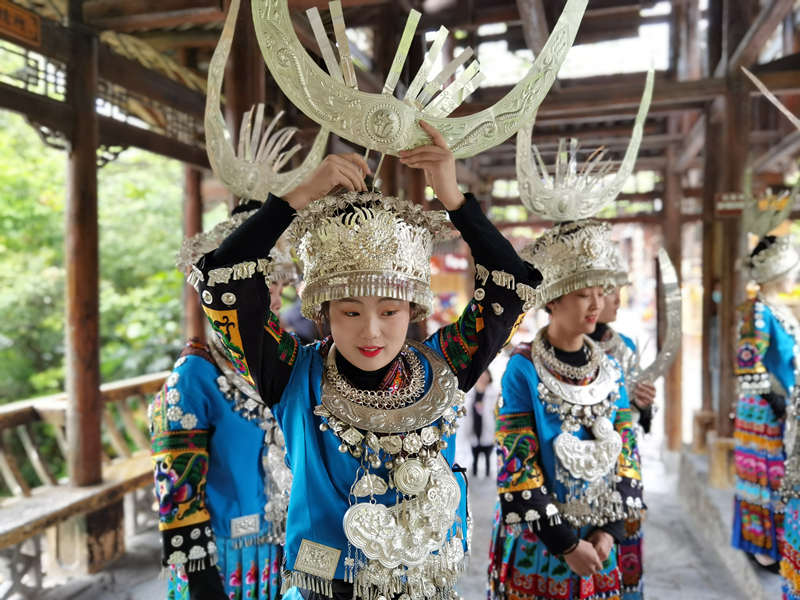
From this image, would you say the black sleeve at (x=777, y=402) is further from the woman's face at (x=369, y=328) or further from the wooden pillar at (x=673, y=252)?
the woman's face at (x=369, y=328)

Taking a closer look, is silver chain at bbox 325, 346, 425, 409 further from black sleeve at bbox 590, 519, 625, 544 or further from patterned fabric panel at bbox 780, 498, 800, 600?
patterned fabric panel at bbox 780, 498, 800, 600

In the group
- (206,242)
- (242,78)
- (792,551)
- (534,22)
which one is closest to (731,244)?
(534,22)

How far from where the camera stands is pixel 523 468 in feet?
7.34

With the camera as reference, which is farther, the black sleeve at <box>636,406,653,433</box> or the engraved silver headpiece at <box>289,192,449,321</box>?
the black sleeve at <box>636,406,653,433</box>

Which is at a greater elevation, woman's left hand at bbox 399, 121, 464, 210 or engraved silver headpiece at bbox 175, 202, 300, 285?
woman's left hand at bbox 399, 121, 464, 210

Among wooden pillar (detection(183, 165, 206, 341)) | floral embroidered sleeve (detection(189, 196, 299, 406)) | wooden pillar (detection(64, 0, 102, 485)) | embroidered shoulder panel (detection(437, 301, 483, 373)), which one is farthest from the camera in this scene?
wooden pillar (detection(183, 165, 206, 341))

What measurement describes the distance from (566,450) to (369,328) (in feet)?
3.81

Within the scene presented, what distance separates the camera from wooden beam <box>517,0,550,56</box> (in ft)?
12.9

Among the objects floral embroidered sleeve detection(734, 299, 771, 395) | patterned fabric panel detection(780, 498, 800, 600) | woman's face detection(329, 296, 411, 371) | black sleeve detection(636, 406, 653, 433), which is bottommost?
patterned fabric panel detection(780, 498, 800, 600)

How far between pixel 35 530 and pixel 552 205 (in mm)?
3326

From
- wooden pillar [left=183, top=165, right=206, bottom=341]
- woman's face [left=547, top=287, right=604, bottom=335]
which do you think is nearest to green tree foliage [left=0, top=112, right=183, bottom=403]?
wooden pillar [left=183, top=165, right=206, bottom=341]

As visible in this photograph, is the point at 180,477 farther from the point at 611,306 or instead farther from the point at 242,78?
the point at 611,306

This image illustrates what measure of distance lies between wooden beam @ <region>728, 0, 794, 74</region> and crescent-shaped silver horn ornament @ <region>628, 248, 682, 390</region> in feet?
8.80

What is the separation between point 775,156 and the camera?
7.61 metres
